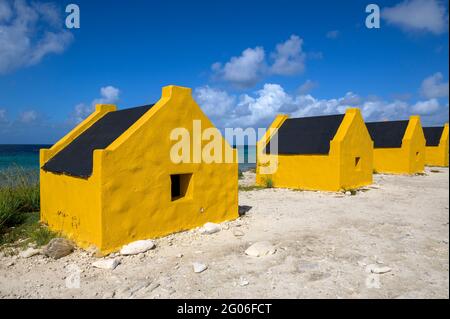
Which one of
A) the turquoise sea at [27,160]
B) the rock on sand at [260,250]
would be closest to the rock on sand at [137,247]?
the rock on sand at [260,250]

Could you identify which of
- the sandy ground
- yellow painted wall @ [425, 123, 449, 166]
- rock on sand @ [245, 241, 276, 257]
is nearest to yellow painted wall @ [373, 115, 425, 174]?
yellow painted wall @ [425, 123, 449, 166]

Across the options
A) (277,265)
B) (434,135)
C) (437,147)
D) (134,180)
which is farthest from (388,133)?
(134,180)

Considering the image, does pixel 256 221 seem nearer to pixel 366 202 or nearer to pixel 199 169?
pixel 199 169

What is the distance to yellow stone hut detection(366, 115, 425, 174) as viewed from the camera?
25453mm

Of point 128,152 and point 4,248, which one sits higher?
point 128,152

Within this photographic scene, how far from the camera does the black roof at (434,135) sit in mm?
34469

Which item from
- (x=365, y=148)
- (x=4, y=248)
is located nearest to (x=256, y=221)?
(x=4, y=248)

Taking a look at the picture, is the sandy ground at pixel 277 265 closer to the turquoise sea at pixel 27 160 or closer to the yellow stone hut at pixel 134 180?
the yellow stone hut at pixel 134 180

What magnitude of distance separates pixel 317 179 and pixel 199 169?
31.1 feet

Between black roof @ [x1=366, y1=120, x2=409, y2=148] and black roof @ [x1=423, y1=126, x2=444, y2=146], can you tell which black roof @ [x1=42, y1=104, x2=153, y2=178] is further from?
black roof @ [x1=423, y1=126, x2=444, y2=146]

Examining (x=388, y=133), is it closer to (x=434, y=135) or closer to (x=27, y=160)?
(x=434, y=135)

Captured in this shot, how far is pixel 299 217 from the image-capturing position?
10.8m

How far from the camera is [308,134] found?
18.6 metres
